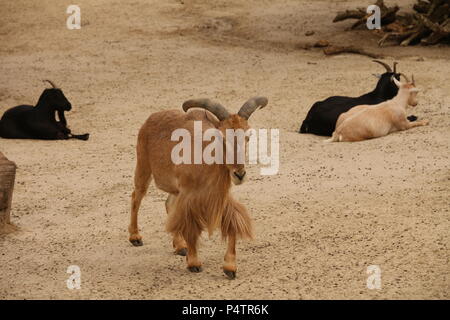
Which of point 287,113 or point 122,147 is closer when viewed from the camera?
point 122,147

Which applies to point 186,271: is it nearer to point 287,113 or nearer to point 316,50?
point 287,113

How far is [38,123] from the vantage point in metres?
12.7

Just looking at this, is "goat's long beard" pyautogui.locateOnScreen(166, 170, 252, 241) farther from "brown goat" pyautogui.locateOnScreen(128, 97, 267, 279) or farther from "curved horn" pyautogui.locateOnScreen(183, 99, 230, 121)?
"curved horn" pyautogui.locateOnScreen(183, 99, 230, 121)

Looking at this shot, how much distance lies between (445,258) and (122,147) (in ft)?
19.9

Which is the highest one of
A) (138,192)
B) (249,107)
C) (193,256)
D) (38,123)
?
(249,107)

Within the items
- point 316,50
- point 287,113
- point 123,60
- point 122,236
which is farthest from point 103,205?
point 316,50

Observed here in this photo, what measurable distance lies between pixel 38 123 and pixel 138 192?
5.61 metres

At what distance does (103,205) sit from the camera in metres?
8.97

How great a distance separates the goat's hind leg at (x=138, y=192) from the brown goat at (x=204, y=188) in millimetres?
329

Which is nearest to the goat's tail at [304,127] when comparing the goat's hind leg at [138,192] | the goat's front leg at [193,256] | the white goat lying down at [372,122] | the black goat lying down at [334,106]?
the black goat lying down at [334,106]

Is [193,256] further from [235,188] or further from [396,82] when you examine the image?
[396,82]

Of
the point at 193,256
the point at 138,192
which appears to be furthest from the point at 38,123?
the point at 193,256

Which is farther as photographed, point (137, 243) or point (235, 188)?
point (235, 188)

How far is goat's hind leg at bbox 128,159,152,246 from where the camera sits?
7.53 m
